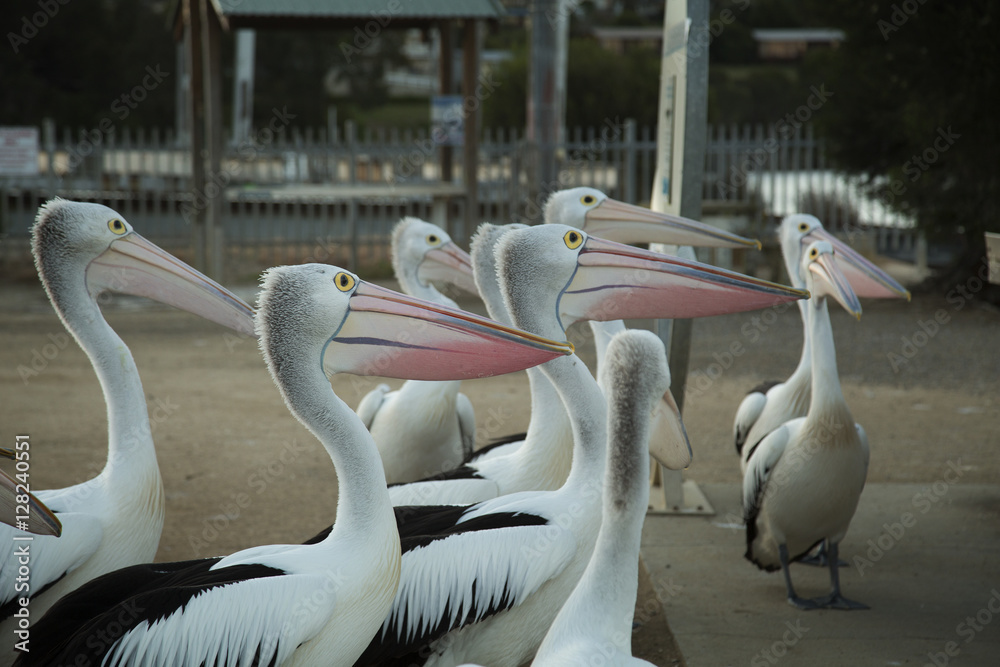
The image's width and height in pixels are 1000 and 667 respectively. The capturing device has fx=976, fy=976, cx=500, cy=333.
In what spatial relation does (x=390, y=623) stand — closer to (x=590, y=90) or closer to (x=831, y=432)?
(x=831, y=432)

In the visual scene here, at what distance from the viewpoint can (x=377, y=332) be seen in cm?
213

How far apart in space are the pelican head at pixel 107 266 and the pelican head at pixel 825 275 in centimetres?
209

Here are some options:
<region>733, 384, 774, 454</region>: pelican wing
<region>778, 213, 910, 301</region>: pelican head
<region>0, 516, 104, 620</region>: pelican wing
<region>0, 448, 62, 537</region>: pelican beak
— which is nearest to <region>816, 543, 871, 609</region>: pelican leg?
<region>733, 384, 774, 454</region>: pelican wing

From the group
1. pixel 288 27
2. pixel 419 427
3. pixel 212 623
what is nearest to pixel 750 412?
pixel 419 427

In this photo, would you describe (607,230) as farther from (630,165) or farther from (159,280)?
(630,165)

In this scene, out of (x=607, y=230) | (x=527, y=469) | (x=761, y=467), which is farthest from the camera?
(x=607, y=230)

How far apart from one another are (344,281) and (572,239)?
2.47 ft

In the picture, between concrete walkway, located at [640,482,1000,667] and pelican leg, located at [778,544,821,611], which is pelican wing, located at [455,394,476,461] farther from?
pelican leg, located at [778,544,821,611]

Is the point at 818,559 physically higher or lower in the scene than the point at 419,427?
lower

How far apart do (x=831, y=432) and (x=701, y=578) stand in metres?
0.74

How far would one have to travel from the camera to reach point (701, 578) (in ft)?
11.9

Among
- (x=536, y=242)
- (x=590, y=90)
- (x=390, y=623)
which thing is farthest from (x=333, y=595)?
(x=590, y=90)

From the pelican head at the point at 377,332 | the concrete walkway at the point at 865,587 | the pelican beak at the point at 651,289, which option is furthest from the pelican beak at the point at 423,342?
the concrete walkway at the point at 865,587

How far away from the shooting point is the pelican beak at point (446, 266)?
168 inches
